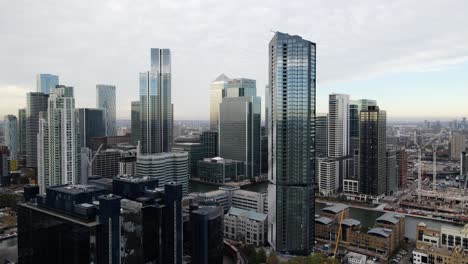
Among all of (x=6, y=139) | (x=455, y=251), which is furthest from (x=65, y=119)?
(x=6, y=139)

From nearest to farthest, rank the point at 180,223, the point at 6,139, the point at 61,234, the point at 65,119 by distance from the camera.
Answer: the point at 61,234 < the point at 180,223 < the point at 65,119 < the point at 6,139

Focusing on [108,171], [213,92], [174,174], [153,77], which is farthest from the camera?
[213,92]

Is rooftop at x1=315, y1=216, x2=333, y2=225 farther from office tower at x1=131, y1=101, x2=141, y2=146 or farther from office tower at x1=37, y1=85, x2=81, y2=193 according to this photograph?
office tower at x1=131, y1=101, x2=141, y2=146

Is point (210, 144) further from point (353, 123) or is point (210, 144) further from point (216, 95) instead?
point (353, 123)

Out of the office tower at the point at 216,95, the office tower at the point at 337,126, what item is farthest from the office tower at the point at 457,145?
the office tower at the point at 216,95

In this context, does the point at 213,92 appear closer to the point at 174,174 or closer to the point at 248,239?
the point at 174,174

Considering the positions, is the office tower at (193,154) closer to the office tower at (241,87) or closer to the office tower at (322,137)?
the office tower at (241,87)

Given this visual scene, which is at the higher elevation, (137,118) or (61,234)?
(137,118)
